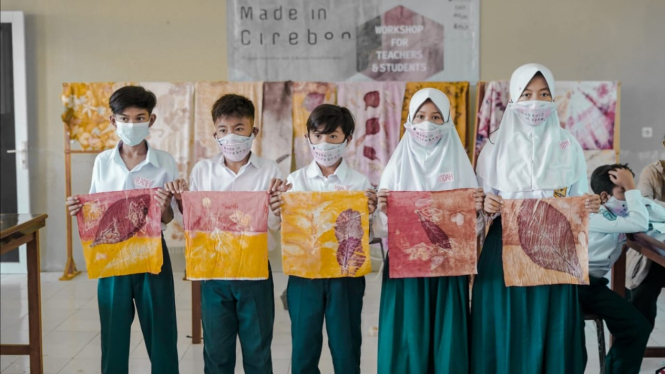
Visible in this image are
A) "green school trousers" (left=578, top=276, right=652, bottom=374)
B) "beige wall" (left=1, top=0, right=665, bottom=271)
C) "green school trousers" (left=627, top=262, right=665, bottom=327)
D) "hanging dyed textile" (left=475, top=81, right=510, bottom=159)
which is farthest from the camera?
"beige wall" (left=1, top=0, right=665, bottom=271)

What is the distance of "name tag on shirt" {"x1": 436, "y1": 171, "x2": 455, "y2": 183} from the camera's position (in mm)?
2422

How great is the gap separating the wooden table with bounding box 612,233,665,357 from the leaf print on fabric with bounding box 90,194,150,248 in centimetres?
204

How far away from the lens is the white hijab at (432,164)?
2.43 meters

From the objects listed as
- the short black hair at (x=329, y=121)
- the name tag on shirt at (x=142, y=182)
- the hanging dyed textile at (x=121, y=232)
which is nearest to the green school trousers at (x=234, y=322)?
the hanging dyed textile at (x=121, y=232)

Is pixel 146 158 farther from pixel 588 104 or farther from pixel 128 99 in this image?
pixel 588 104

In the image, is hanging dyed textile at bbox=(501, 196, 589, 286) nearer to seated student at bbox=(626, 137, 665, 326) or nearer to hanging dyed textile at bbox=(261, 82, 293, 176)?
seated student at bbox=(626, 137, 665, 326)

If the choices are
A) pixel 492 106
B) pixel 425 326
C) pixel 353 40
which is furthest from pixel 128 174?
pixel 492 106

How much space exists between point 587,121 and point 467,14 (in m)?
1.26

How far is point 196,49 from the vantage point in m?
5.14

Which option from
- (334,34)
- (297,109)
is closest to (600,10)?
(334,34)

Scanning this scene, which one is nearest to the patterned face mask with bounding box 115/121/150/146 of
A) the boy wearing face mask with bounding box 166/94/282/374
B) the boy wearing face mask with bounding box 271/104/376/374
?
the boy wearing face mask with bounding box 166/94/282/374

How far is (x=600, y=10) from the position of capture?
5000mm

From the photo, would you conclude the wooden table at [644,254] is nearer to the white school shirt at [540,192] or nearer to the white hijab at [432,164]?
the white school shirt at [540,192]

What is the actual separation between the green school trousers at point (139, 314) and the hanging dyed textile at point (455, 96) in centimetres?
285
